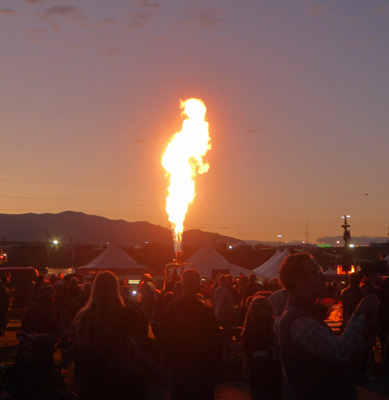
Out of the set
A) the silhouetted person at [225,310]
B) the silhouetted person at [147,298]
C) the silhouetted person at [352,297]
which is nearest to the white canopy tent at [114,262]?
the silhouetted person at [147,298]

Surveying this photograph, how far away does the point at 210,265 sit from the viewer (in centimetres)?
3772

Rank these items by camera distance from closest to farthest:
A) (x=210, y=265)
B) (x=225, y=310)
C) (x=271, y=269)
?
(x=225, y=310) < (x=210, y=265) < (x=271, y=269)

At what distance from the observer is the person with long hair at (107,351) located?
4.84 m

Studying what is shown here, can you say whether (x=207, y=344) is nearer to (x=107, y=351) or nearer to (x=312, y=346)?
(x=107, y=351)

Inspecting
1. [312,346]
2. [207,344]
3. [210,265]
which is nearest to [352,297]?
[207,344]

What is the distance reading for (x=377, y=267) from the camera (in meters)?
15.7

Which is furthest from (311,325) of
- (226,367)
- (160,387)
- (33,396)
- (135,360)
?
(226,367)

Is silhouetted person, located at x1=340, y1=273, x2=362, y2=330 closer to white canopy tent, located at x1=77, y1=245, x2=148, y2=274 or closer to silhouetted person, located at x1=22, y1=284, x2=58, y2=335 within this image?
silhouetted person, located at x1=22, y1=284, x2=58, y2=335

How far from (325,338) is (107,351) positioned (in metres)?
1.79

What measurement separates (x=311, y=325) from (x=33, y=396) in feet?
20.4

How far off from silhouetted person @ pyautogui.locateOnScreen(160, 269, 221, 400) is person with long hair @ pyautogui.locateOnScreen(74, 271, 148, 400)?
1.10m

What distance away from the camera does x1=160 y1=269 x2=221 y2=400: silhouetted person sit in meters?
6.01

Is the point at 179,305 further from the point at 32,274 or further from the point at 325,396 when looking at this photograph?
the point at 32,274

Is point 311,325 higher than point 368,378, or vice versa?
point 311,325
